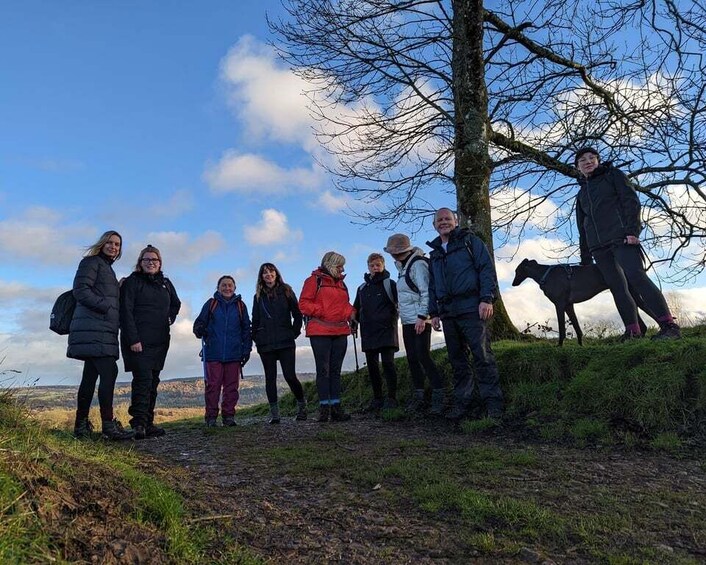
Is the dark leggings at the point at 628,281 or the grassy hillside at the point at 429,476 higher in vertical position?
the dark leggings at the point at 628,281

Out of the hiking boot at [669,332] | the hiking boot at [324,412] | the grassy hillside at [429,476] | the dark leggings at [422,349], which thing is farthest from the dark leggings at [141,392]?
the hiking boot at [669,332]

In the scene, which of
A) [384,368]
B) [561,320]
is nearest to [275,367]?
[384,368]

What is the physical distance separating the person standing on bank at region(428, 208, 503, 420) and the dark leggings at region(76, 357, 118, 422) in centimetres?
395

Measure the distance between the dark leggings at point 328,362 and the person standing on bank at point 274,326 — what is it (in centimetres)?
40

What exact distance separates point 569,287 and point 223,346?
525cm

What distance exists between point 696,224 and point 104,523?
1024 cm

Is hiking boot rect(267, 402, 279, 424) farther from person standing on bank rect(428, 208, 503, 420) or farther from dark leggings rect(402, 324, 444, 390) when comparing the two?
person standing on bank rect(428, 208, 503, 420)

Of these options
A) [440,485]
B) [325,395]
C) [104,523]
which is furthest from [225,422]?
[104,523]

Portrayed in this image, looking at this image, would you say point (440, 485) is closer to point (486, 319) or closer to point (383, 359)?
point (486, 319)

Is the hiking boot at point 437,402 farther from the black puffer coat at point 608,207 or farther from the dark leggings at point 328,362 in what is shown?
the black puffer coat at point 608,207

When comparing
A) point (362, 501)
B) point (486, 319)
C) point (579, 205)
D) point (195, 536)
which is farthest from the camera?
point (579, 205)

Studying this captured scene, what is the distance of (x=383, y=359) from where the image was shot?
7680mm

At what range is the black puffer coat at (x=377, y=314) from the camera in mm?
7543

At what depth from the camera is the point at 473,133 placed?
9250 millimetres
